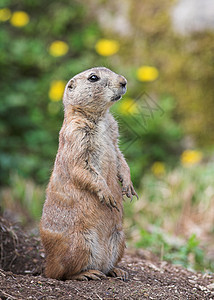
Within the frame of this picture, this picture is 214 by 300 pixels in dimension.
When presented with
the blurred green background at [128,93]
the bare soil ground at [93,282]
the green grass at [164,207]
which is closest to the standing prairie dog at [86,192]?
the bare soil ground at [93,282]

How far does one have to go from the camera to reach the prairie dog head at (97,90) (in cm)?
355

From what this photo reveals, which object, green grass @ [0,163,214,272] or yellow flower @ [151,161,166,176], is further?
yellow flower @ [151,161,166,176]

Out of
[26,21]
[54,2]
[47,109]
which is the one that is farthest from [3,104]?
[54,2]

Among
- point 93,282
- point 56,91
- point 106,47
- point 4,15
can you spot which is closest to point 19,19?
point 4,15

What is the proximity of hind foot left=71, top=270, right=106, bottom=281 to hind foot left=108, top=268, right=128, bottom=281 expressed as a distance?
0.18m

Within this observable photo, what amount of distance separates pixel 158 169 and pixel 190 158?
0.55 meters

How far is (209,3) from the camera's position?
26.2ft

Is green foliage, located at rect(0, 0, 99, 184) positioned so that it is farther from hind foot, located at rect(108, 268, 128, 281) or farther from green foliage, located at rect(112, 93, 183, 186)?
hind foot, located at rect(108, 268, 128, 281)

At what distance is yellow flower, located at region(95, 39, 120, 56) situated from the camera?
25.5ft

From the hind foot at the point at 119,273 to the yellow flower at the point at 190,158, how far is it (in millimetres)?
3642

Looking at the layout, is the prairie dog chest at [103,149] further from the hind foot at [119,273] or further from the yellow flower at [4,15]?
the yellow flower at [4,15]

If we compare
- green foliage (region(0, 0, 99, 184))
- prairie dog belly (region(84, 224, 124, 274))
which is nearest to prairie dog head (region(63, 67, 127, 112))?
prairie dog belly (region(84, 224, 124, 274))

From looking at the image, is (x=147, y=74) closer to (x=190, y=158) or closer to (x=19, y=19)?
(x=190, y=158)

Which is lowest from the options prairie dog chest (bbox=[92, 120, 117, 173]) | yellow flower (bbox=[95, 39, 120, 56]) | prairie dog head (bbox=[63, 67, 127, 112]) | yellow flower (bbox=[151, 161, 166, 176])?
prairie dog chest (bbox=[92, 120, 117, 173])
